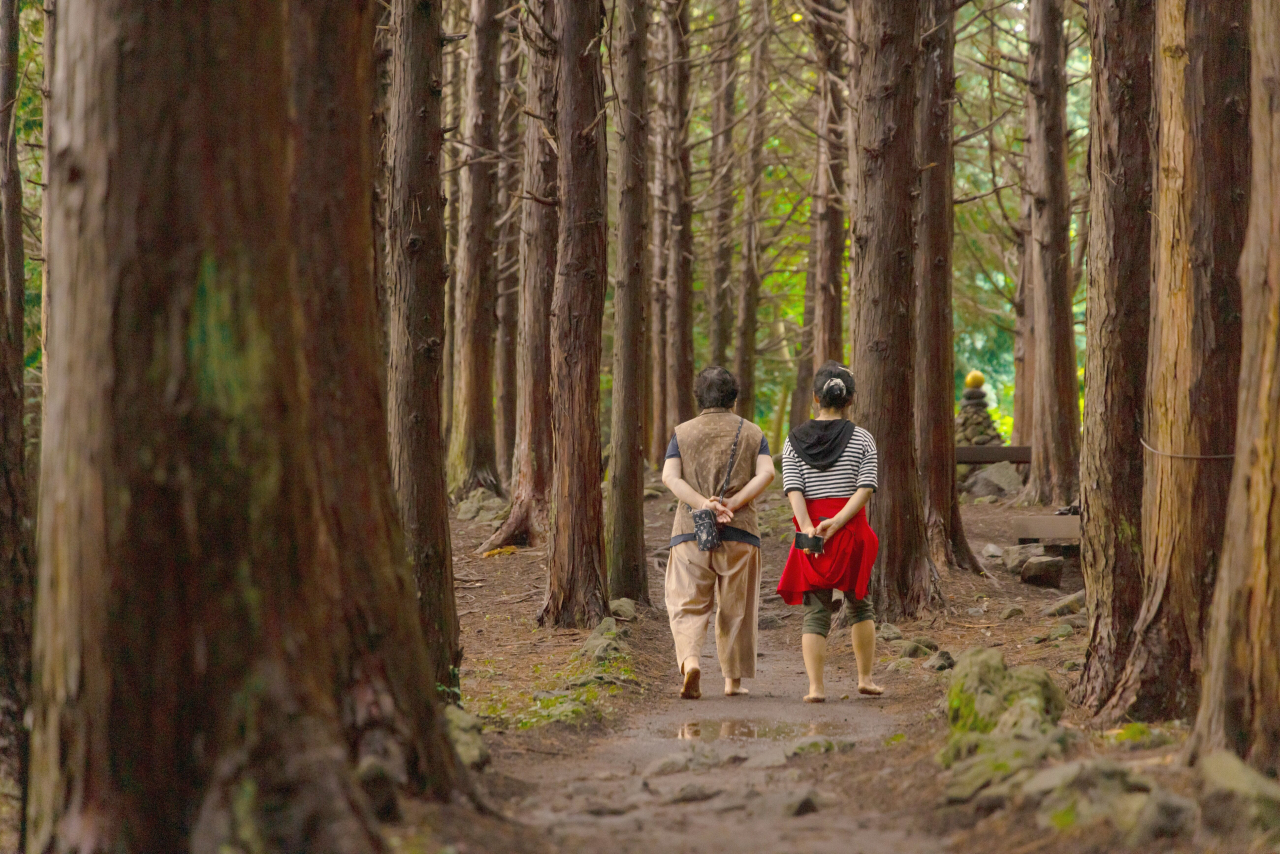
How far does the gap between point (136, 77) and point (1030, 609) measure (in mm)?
9301

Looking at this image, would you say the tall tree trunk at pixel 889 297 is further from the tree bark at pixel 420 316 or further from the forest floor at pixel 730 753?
the tree bark at pixel 420 316

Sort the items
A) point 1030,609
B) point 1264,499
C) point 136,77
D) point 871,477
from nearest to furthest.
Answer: point 136,77
point 1264,499
point 871,477
point 1030,609

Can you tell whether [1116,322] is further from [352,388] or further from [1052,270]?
[1052,270]

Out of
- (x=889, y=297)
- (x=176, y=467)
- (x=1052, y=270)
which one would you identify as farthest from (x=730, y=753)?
(x=1052, y=270)

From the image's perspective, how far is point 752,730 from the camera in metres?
6.44

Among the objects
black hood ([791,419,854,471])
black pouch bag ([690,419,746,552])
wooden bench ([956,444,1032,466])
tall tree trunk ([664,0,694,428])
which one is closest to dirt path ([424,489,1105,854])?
black pouch bag ([690,419,746,552])

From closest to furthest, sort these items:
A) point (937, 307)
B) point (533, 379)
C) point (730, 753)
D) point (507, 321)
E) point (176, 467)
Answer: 1. point (176, 467)
2. point (730, 753)
3. point (937, 307)
4. point (533, 379)
5. point (507, 321)

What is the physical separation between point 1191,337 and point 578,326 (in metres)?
5.58

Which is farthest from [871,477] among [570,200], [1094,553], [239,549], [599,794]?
[239,549]

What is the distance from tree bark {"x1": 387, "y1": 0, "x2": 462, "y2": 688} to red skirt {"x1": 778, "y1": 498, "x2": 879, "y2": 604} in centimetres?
210

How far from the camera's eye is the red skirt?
727 centimetres

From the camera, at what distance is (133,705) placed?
3191 mm

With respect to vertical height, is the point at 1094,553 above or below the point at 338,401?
below

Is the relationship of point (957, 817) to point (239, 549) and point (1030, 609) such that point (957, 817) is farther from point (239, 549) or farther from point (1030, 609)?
point (1030, 609)
